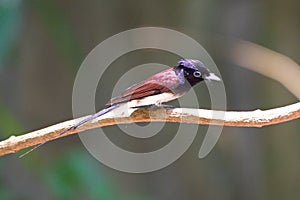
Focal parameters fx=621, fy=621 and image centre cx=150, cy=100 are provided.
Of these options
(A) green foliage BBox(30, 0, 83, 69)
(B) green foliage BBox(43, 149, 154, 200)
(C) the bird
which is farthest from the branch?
(A) green foliage BBox(30, 0, 83, 69)

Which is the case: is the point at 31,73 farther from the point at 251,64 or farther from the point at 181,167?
the point at 251,64

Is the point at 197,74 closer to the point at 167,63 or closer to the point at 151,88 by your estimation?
the point at 151,88

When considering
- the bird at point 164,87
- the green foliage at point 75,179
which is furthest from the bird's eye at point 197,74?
the green foliage at point 75,179

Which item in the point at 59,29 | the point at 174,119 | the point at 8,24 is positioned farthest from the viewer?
the point at 59,29

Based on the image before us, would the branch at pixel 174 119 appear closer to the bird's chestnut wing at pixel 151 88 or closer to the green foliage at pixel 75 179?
the bird's chestnut wing at pixel 151 88

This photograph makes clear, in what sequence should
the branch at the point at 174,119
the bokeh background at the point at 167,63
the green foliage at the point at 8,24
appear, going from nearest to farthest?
the branch at the point at 174,119 < the green foliage at the point at 8,24 < the bokeh background at the point at 167,63

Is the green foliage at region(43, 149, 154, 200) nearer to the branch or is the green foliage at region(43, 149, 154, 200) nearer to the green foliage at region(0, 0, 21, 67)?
the green foliage at region(0, 0, 21, 67)

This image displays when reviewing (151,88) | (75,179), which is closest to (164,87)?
(151,88)
